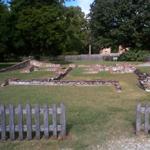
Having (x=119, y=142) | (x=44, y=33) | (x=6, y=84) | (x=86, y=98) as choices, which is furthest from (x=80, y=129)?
(x=44, y=33)

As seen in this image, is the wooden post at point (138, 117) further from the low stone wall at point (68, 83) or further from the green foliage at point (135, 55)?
the green foliage at point (135, 55)

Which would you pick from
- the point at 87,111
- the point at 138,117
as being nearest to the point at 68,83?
the point at 87,111

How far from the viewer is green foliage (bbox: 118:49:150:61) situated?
49.2 metres

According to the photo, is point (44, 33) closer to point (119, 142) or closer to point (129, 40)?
point (129, 40)

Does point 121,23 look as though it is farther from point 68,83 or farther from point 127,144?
point 127,144

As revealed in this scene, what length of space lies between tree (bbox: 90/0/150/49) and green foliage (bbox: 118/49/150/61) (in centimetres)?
287

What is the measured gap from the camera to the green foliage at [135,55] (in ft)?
162

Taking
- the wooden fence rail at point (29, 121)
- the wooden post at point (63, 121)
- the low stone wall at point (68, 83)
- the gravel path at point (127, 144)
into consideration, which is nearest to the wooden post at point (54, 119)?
the wooden fence rail at point (29, 121)

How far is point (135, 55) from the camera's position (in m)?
49.6

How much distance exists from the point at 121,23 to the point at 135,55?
6.17m

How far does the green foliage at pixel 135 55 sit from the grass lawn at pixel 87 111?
2894 cm

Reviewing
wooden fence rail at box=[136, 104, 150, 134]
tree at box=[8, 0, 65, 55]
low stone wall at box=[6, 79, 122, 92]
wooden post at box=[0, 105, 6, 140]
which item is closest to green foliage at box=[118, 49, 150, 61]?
tree at box=[8, 0, 65, 55]

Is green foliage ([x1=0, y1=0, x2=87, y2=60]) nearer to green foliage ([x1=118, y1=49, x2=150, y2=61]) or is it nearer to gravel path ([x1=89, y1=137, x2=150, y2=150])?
green foliage ([x1=118, y1=49, x2=150, y2=61])

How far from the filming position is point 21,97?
641 inches
